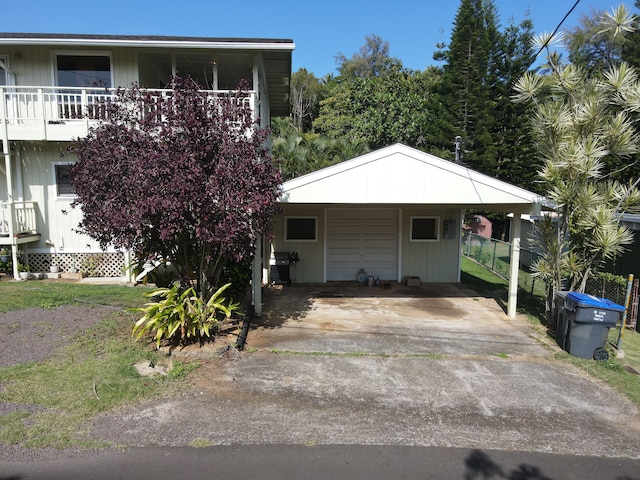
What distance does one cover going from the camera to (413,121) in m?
26.9

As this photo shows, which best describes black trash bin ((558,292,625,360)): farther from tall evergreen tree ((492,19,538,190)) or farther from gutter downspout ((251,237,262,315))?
tall evergreen tree ((492,19,538,190))

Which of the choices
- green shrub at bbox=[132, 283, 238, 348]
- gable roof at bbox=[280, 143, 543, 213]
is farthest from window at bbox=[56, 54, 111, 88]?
green shrub at bbox=[132, 283, 238, 348]

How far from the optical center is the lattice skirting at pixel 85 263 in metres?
11.3

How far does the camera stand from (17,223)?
34.7 feet

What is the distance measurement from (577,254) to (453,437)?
5.62 metres

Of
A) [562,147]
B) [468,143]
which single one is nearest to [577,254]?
[562,147]

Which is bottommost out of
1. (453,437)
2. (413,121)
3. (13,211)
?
(453,437)

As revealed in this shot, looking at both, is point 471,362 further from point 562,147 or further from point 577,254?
point 562,147

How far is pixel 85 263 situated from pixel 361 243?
7758 millimetres

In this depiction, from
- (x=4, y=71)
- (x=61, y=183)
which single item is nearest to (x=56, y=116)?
(x=61, y=183)

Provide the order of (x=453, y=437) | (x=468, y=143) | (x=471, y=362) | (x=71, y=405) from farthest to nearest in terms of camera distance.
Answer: (x=468, y=143), (x=471, y=362), (x=71, y=405), (x=453, y=437)

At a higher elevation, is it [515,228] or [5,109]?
[5,109]

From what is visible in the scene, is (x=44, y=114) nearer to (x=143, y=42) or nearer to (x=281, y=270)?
(x=143, y=42)

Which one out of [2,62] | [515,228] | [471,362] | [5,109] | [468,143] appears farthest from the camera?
[468,143]
